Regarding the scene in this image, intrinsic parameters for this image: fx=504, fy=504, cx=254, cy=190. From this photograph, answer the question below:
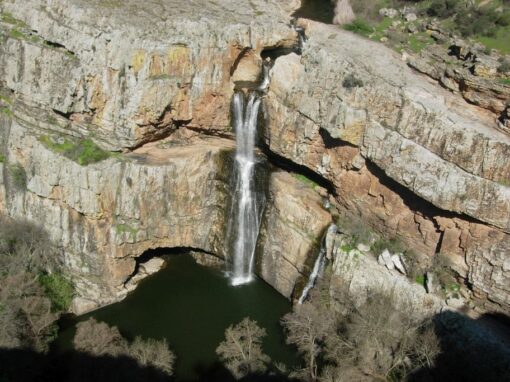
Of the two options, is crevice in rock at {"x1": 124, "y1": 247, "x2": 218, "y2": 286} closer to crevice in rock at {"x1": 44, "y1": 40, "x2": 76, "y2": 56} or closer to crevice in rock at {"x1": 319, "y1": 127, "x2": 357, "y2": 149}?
crevice in rock at {"x1": 319, "y1": 127, "x2": 357, "y2": 149}

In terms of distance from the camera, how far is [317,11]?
3494 cm

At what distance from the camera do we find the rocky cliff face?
2164cm

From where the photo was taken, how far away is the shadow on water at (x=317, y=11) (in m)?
33.3

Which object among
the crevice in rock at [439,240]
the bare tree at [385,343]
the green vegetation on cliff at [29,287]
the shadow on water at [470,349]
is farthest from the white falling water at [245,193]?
the shadow on water at [470,349]

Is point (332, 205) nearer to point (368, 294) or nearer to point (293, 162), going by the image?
point (293, 162)

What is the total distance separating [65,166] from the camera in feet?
82.2

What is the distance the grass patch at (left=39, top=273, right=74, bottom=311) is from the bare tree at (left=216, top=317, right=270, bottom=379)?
901 centimetres

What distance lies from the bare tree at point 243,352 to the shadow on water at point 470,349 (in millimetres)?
6513

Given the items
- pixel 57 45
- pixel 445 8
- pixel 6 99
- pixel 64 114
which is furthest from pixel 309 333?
pixel 6 99

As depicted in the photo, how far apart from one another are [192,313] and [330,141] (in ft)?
37.7

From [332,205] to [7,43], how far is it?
18426 mm

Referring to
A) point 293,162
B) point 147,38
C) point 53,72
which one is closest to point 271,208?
point 293,162

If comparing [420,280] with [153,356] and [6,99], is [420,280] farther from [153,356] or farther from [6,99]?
[6,99]

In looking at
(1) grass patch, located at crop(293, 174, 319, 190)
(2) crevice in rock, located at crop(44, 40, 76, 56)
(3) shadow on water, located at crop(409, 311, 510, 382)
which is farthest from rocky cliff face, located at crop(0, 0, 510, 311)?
(3) shadow on water, located at crop(409, 311, 510, 382)
